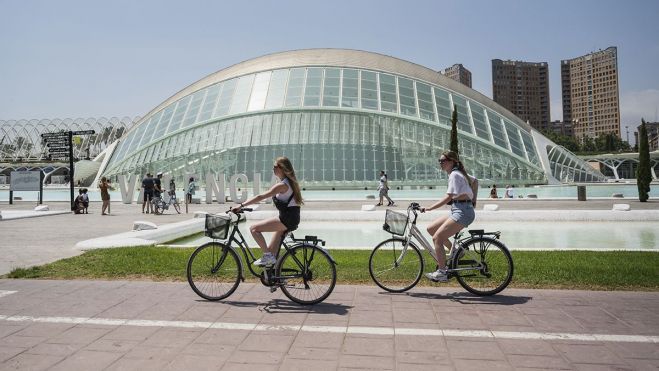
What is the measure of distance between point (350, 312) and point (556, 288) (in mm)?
3206

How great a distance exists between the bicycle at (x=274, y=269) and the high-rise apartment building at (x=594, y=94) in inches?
6849

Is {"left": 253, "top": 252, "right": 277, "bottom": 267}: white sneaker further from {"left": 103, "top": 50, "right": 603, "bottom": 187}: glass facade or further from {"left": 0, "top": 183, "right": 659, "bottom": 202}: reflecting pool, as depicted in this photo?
{"left": 103, "top": 50, "right": 603, "bottom": 187}: glass facade

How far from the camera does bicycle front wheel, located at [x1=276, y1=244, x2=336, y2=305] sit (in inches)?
238

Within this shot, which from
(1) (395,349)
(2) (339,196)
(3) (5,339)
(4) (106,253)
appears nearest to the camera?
(1) (395,349)

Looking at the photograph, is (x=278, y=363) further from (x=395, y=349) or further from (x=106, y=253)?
(x=106, y=253)

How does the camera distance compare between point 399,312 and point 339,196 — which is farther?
point 339,196

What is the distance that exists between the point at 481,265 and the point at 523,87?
620 ft

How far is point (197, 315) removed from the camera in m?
5.59

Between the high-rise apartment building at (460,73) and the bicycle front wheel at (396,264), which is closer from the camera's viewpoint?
the bicycle front wheel at (396,264)

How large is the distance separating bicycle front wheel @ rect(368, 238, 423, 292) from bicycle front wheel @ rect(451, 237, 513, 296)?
1.81 feet

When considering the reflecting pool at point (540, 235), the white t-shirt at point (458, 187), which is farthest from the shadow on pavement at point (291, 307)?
the reflecting pool at point (540, 235)

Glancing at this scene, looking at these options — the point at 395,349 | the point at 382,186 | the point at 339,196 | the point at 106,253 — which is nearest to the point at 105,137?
the point at 339,196

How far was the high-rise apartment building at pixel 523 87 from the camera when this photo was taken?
17588 centimetres

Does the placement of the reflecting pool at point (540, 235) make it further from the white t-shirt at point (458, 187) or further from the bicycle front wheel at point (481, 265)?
the white t-shirt at point (458, 187)
